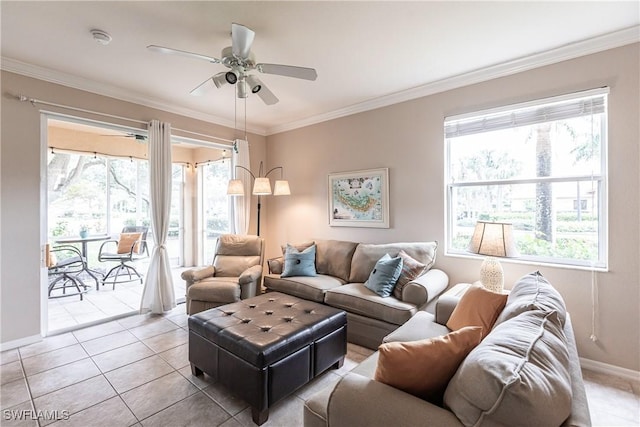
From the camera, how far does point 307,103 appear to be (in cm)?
391

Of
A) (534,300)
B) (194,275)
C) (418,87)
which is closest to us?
(534,300)

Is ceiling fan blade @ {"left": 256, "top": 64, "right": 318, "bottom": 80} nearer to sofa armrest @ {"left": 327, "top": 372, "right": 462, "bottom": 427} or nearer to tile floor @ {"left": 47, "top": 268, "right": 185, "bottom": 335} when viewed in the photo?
sofa armrest @ {"left": 327, "top": 372, "right": 462, "bottom": 427}

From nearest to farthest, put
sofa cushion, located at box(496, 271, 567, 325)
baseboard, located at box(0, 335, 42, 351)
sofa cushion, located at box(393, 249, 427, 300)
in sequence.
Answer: sofa cushion, located at box(496, 271, 567, 325)
baseboard, located at box(0, 335, 42, 351)
sofa cushion, located at box(393, 249, 427, 300)

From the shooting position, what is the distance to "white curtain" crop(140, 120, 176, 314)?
3.71 meters

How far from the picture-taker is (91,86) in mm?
3229

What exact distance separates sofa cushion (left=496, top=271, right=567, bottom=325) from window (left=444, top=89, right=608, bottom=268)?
4.08ft

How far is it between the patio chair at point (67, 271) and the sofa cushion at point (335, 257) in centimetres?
348

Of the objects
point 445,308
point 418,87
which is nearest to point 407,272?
point 445,308

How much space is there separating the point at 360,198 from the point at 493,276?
189cm

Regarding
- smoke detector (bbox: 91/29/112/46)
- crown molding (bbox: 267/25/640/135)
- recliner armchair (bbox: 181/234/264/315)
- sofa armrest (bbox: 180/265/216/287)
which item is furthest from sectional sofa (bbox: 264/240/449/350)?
smoke detector (bbox: 91/29/112/46)

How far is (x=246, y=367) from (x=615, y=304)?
2.98m

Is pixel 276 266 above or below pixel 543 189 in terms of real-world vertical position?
below

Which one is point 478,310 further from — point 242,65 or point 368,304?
point 242,65

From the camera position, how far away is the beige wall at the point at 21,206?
2.77 meters
